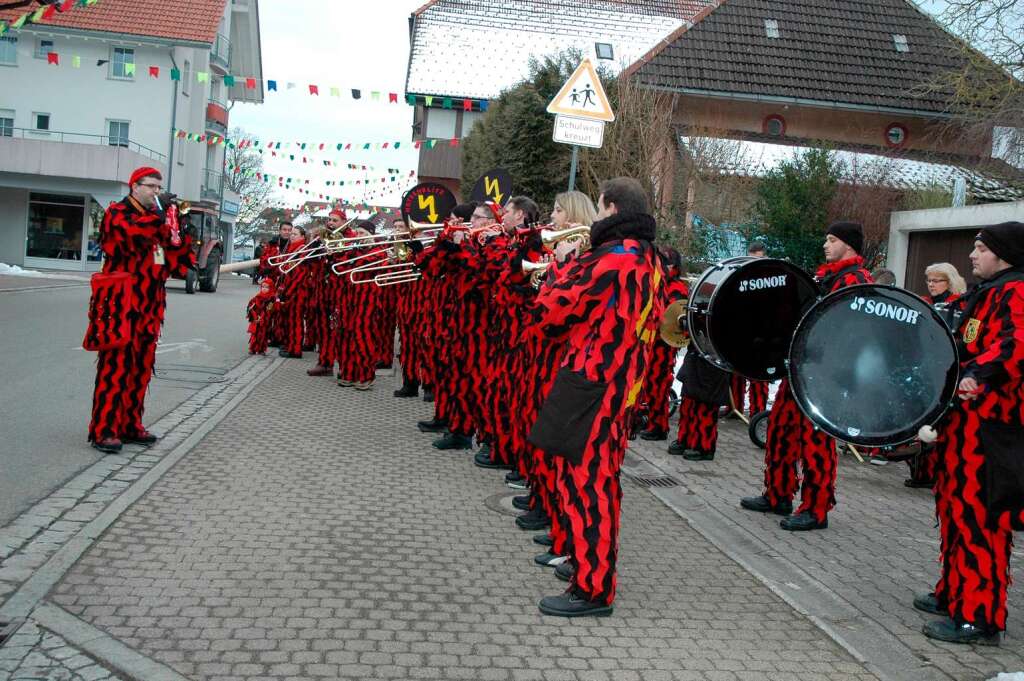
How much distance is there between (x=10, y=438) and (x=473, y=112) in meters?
33.8

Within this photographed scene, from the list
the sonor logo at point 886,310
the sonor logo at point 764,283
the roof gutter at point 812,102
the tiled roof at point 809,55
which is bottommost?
the sonor logo at point 886,310

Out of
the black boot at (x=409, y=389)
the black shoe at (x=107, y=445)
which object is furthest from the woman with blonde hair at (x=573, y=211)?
the black boot at (x=409, y=389)

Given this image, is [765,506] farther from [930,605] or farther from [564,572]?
[564,572]

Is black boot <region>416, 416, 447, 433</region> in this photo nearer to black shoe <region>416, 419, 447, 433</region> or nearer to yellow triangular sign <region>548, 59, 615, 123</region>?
black shoe <region>416, 419, 447, 433</region>

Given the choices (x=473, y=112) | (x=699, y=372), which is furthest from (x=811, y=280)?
(x=473, y=112)

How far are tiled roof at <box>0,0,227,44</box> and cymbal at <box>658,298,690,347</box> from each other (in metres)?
35.8

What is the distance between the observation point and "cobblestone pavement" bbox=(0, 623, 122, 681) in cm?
370

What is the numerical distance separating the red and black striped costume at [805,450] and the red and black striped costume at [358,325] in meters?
5.48

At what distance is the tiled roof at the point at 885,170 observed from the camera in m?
17.6

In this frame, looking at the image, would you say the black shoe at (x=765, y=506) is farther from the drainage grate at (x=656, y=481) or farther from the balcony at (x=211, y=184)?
the balcony at (x=211, y=184)

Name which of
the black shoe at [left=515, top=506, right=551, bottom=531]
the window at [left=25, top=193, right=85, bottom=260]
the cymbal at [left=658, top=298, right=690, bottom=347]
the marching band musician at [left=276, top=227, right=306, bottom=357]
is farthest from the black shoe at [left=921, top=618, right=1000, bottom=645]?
the window at [left=25, top=193, right=85, bottom=260]

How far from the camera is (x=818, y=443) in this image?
6516mm

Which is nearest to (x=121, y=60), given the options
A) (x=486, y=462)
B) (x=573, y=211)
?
(x=486, y=462)

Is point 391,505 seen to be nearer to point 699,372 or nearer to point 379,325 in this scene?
point 699,372
